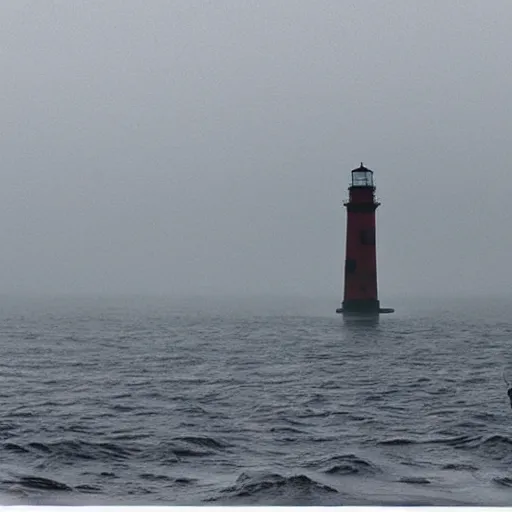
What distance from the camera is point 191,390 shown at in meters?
18.0

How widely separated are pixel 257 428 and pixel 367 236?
21.4 m

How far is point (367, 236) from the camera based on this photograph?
3328cm

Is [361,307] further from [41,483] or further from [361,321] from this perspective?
[41,483]

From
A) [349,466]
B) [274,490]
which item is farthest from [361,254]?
[274,490]

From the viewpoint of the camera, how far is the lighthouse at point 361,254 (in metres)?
33.1

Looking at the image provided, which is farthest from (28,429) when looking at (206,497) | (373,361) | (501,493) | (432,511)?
(373,361)

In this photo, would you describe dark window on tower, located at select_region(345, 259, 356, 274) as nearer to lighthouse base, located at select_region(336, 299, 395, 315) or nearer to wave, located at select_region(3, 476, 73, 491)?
lighthouse base, located at select_region(336, 299, 395, 315)

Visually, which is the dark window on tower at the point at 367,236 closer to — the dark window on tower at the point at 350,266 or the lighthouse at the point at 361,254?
the lighthouse at the point at 361,254

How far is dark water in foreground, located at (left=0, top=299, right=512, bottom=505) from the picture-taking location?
8555 millimetres

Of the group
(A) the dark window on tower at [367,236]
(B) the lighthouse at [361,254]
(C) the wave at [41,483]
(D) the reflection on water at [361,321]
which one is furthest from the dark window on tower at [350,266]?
(C) the wave at [41,483]

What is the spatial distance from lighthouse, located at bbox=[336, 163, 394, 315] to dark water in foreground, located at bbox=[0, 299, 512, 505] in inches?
249

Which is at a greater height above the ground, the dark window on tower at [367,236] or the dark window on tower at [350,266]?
the dark window on tower at [367,236]

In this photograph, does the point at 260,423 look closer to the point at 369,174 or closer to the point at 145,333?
the point at 369,174

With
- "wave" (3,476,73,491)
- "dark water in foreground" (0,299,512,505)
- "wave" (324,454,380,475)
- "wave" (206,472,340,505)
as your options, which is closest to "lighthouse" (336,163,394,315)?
"dark water in foreground" (0,299,512,505)
